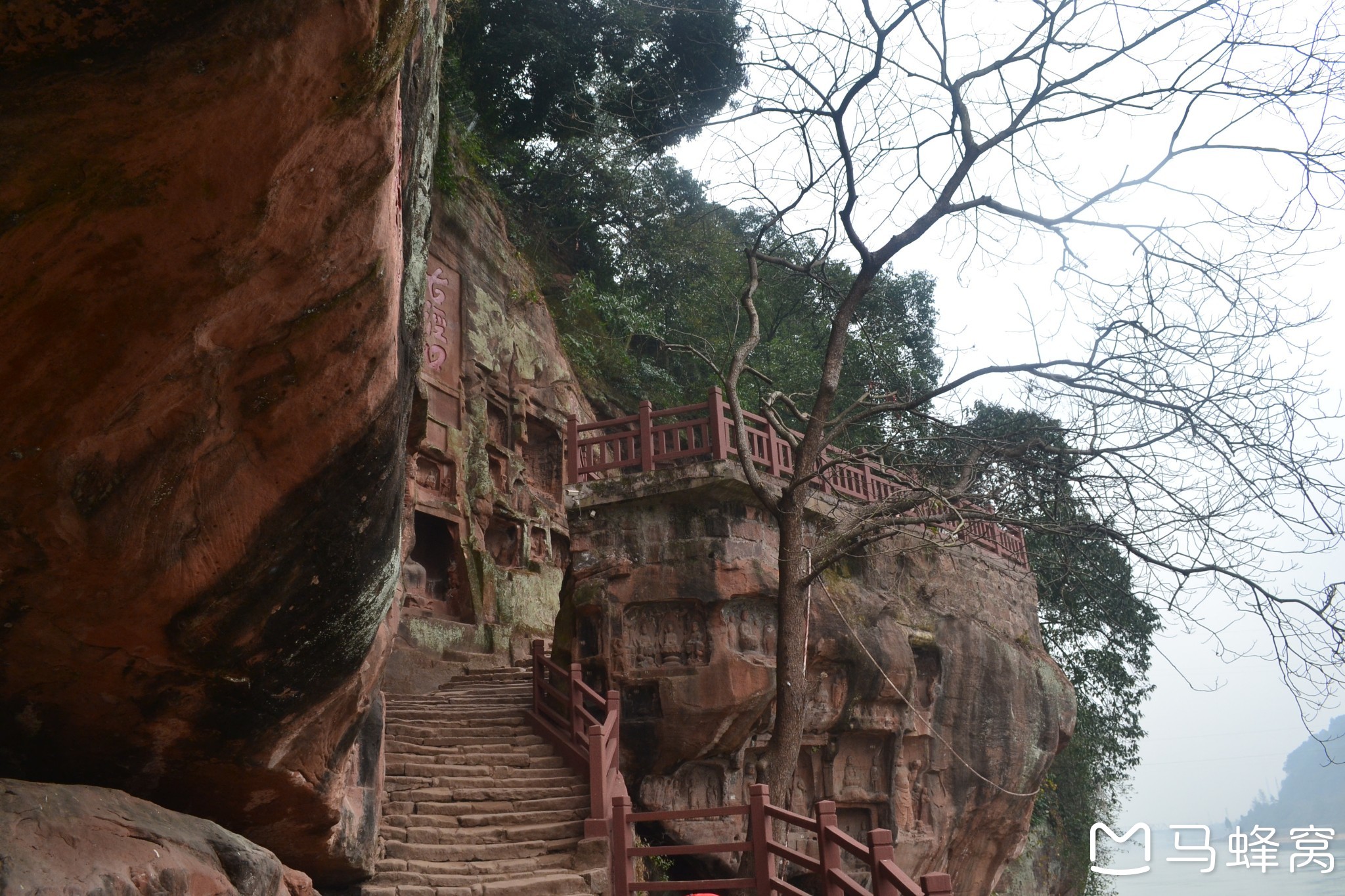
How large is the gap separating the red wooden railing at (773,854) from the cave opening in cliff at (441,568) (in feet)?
28.0

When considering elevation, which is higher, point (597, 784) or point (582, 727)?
point (582, 727)

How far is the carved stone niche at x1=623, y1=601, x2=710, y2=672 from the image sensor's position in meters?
11.6

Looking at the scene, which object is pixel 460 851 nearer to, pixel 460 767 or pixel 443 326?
pixel 460 767

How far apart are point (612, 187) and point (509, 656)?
34.2 ft

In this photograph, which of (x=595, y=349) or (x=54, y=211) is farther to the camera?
(x=595, y=349)

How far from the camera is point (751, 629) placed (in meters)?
11.8

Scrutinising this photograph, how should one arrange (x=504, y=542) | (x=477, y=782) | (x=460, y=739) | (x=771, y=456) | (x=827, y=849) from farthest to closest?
(x=504, y=542)
(x=771, y=456)
(x=460, y=739)
(x=477, y=782)
(x=827, y=849)

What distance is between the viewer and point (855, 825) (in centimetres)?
1391

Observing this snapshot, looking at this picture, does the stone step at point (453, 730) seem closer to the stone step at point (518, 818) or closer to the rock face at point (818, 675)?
the rock face at point (818, 675)

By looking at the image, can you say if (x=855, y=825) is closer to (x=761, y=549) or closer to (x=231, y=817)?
(x=761, y=549)

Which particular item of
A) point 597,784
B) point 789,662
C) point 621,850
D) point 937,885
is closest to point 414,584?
point 597,784

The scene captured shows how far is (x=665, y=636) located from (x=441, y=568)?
289 inches

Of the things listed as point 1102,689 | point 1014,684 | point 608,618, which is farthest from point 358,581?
point 1102,689

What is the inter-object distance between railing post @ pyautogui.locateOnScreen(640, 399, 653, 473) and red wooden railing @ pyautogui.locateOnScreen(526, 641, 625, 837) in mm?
2647
